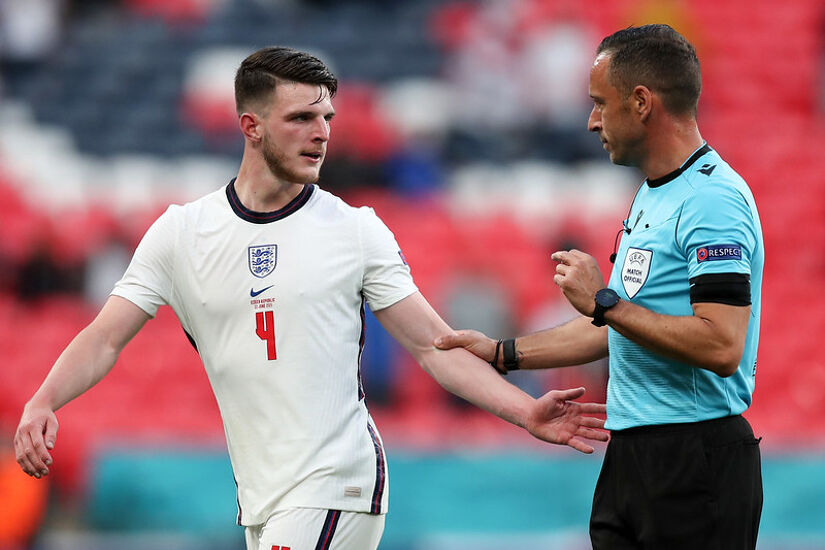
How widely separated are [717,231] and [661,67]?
595 mm

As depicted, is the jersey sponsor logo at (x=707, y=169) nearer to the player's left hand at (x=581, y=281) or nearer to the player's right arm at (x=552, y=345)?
the player's left hand at (x=581, y=281)

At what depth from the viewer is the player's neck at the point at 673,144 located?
13.5 feet

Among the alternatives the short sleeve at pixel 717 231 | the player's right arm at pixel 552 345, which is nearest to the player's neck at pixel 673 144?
the short sleeve at pixel 717 231

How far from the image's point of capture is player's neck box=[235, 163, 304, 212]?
15.3 ft

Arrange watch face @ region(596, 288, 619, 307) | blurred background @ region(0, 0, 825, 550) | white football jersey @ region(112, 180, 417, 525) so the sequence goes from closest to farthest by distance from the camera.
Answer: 1. watch face @ region(596, 288, 619, 307)
2. white football jersey @ region(112, 180, 417, 525)
3. blurred background @ region(0, 0, 825, 550)

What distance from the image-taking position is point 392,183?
13.4 meters

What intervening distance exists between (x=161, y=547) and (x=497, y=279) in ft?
12.7

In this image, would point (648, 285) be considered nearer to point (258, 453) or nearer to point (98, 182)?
point (258, 453)

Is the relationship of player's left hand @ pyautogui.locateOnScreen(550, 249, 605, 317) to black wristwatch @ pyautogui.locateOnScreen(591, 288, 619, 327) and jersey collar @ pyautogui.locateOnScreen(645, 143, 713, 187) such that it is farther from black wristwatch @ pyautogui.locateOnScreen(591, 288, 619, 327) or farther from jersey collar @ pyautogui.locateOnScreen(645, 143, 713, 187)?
jersey collar @ pyautogui.locateOnScreen(645, 143, 713, 187)

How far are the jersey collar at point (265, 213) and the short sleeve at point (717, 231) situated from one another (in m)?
1.46

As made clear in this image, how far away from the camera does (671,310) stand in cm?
402

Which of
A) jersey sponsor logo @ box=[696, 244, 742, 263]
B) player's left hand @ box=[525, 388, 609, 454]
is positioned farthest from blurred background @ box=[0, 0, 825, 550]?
jersey sponsor logo @ box=[696, 244, 742, 263]

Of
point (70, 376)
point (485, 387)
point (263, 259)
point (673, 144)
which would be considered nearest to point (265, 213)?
point (263, 259)

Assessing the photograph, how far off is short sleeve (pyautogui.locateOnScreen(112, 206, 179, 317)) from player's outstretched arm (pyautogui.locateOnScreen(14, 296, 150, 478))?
0.04 metres
